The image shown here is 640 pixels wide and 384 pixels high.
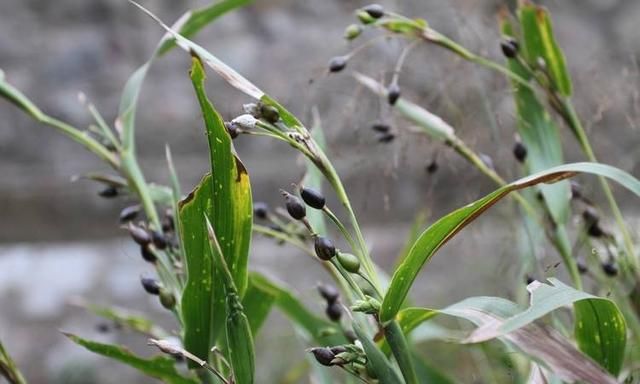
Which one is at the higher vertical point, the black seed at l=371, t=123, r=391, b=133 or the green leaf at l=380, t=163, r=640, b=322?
the green leaf at l=380, t=163, r=640, b=322

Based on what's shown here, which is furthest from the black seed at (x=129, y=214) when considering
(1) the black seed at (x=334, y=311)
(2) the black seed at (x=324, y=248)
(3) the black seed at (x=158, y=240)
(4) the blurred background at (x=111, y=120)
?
(4) the blurred background at (x=111, y=120)

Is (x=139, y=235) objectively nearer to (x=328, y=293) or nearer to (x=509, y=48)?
(x=328, y=293)

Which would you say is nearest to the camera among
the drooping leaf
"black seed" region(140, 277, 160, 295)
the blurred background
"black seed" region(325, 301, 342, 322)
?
the drooping leaf

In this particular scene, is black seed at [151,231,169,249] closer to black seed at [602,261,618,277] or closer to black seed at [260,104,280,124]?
black seed at [260,104,280,124]

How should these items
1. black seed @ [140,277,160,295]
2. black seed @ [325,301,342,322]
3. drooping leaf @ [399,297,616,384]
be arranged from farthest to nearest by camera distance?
black seed @ [325,301,342,322]
black seed @ [140,277,160,295]
drooping leaf @ [399,297,616,384]

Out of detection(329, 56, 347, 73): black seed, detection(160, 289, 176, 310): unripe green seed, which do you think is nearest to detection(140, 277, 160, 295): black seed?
detection(160, 289, 176, 310): unripe green seed

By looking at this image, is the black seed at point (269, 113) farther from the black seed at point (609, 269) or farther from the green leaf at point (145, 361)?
the black seed at point (609, 269)

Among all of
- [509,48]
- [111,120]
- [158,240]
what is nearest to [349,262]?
[158,240]
